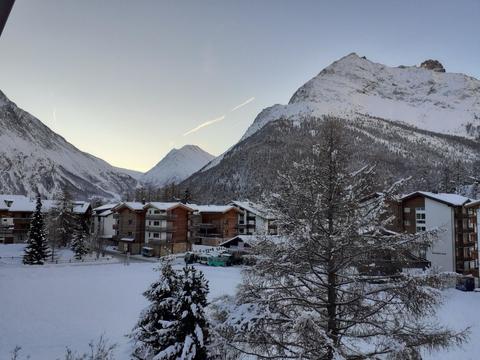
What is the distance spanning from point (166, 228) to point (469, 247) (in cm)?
4540

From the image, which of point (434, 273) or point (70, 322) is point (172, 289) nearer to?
point (434, 273)

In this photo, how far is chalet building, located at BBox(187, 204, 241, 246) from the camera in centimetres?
6844

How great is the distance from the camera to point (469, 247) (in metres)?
47.0

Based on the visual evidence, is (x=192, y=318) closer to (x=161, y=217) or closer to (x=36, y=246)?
(x=36, y=246)

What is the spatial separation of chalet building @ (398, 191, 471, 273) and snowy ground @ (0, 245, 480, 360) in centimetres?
901

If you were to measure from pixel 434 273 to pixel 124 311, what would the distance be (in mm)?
25347

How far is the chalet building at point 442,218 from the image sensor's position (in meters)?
45.7

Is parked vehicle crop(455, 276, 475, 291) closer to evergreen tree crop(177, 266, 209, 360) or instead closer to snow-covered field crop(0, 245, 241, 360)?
snow-covered field crop(0, 245, 241, 360)

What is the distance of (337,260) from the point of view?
364 inches

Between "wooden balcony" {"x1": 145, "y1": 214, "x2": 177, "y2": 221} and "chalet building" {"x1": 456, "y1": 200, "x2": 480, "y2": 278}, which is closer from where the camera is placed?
"chalet building" {"x1": 456, "y1": 200, "x2": 480, "y2": 278}

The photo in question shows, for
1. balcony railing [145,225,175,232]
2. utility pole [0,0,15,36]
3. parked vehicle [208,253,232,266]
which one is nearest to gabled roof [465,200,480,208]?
parked vehicle [208,253,232,266]

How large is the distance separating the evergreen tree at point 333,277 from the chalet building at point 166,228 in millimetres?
52534

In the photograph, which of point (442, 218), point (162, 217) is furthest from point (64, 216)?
point (442, 218)

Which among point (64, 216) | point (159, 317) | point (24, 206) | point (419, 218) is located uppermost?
point (24, 206)
